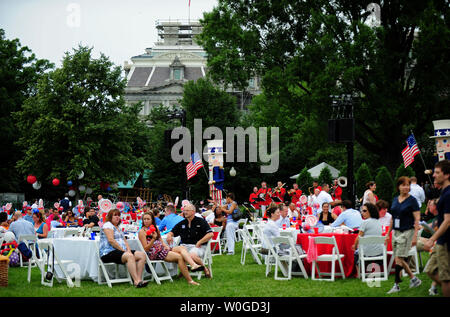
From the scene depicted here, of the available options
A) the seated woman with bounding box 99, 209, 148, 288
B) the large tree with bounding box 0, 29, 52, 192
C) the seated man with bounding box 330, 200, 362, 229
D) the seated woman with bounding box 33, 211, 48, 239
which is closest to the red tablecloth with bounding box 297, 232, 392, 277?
the seated man with bounding box 330, 200, 362, 229

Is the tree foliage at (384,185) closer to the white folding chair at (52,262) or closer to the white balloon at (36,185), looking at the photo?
the white folding chair at (52,262)

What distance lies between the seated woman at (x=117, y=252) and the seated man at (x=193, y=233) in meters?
1.06

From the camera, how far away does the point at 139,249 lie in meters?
10.5

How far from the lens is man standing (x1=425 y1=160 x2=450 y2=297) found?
6621mm

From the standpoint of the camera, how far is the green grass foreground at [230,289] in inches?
345

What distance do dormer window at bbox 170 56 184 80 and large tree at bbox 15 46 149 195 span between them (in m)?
33.8

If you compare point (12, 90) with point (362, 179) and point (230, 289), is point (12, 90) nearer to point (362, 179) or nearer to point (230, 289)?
point (362, 179)

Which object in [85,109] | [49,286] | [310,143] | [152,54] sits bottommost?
[49,286]

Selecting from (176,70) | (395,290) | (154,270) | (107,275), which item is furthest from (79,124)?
(176,70)

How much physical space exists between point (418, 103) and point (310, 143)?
5390 millimetres

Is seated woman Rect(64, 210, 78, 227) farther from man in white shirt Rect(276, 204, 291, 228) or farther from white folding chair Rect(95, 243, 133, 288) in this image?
man in white shirt Rect(276, 204, 291, 228)

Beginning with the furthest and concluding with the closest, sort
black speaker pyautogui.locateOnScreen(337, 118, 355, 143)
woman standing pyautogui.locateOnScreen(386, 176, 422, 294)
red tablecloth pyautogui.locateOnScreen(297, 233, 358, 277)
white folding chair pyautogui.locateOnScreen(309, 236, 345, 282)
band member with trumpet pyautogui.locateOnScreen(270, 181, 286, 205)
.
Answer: band member with trumpet pyautogui.locateOnScreen(270, 181, 286, 205)
black speaker pyautogui.locateOnScreen(337, 118, 355, 143)
red tablecloth pyautogui.locateOnScreen(297, 233, 358, 277)
white folding chair pyautogui.locateOnScreen(309, 236, 345, 282)
woman standing pyautogui.locateOnScreen(386, 176, 422, 294)

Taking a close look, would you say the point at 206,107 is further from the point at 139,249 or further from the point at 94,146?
the point at 139,249
